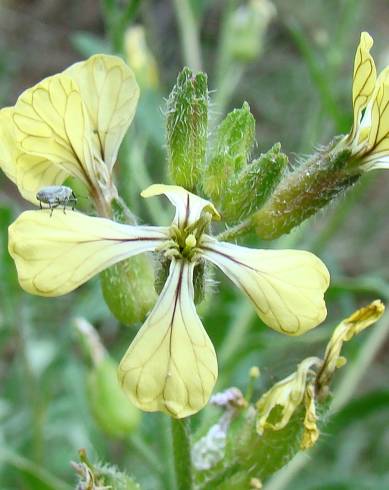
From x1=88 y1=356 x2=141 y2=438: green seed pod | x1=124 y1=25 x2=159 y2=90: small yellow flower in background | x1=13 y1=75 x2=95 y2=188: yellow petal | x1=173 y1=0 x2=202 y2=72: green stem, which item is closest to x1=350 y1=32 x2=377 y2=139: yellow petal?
x1=13 y1=75 x2=95 y2=188: yellow petal

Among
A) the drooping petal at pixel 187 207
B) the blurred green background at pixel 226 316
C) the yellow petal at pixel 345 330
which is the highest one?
the drooping petal at pixel 187 207

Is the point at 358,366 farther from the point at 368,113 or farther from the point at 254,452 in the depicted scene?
the point at 368,113

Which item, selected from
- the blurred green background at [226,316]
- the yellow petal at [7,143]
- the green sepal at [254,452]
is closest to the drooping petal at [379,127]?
the blurred green background at [226,316]

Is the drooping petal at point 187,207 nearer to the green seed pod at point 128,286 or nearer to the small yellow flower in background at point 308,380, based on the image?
the green seed pod at point 128,286

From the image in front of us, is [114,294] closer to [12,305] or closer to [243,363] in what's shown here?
[12,305]

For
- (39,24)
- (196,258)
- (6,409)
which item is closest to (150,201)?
(6,409)

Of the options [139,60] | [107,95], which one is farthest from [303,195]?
[139,60]
